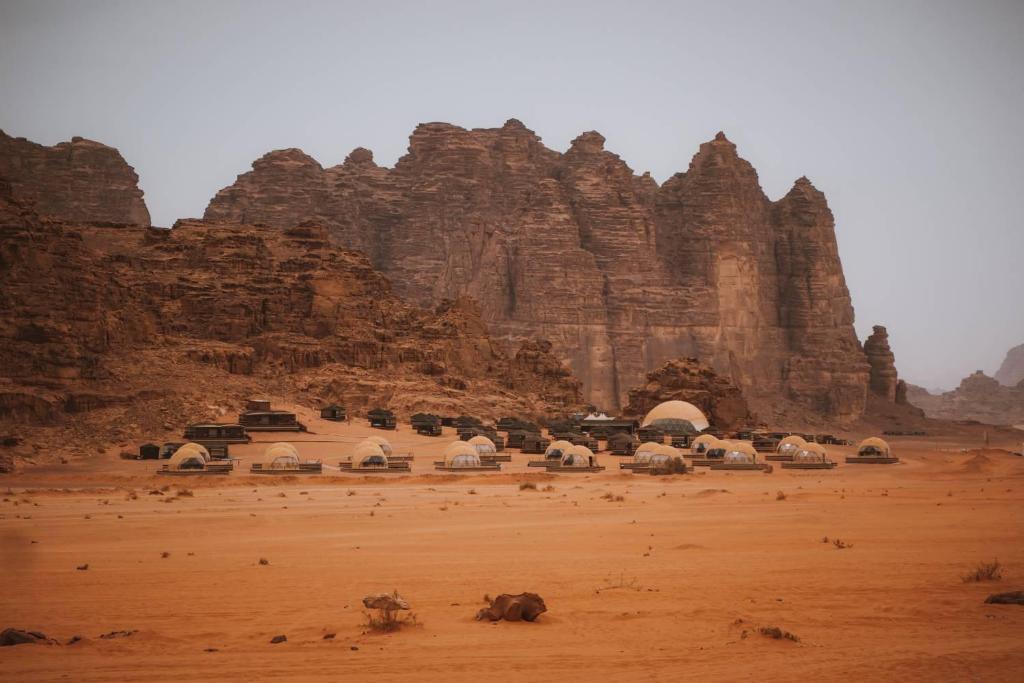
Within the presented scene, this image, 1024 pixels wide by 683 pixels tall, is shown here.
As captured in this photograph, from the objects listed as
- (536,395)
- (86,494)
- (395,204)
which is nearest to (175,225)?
(536,395)

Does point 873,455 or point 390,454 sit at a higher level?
point 390,454

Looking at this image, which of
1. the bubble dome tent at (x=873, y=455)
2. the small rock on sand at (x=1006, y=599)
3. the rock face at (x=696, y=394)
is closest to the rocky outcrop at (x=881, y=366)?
the rock face at (x=696, y=394)

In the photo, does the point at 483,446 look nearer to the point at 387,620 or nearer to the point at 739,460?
the point at 739,460

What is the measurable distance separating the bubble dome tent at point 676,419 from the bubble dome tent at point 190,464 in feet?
120

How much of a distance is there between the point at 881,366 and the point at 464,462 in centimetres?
10701

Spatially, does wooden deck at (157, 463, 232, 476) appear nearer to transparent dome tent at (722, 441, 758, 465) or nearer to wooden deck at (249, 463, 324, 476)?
wooden deck at (249, 463, 324, 476)

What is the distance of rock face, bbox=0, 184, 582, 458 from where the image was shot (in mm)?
55188

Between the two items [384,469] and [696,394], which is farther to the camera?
[696,394]

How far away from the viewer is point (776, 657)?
1302cm

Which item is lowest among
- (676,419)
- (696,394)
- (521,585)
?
(521,585)

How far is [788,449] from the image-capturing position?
204ft

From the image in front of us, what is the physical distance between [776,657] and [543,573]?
6.57 m

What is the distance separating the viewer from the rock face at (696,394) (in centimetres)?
8469

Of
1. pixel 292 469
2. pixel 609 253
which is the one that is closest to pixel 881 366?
pixel 609 253
